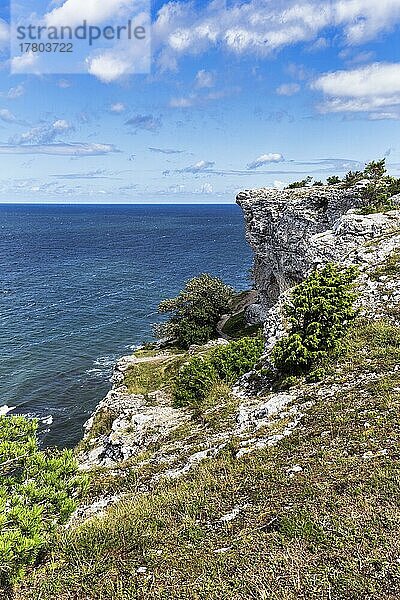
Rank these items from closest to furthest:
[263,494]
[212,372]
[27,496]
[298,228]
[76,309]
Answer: [27,496] → [263,494] → [212,372] → [298,228] → [76,309]

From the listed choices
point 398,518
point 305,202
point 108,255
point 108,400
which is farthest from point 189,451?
point 108,255

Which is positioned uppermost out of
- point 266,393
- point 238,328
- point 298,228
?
point 298,228

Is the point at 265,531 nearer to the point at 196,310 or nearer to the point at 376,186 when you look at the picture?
the point at 376,186

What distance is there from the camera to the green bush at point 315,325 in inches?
754

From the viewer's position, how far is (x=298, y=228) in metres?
43.6

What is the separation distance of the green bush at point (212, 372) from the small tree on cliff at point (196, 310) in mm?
23700

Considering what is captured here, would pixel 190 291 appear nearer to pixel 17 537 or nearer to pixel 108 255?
pixel 17 537

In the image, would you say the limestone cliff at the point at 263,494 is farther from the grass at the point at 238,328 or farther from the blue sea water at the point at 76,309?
the grass at the point at 238,328

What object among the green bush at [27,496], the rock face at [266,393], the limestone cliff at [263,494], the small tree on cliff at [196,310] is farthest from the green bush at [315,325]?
the small tree on cliff at [196,310]

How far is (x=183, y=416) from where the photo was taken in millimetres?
23922

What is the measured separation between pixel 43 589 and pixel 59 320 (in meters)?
64.5

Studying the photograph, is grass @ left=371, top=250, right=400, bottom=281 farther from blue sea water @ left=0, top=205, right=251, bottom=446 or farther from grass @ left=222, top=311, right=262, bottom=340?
blue sea water @ left=0, top=205, right=251, bottom=446

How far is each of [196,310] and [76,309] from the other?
29.3 meters

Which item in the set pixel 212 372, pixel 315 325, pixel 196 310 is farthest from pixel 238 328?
pixel 315 325
